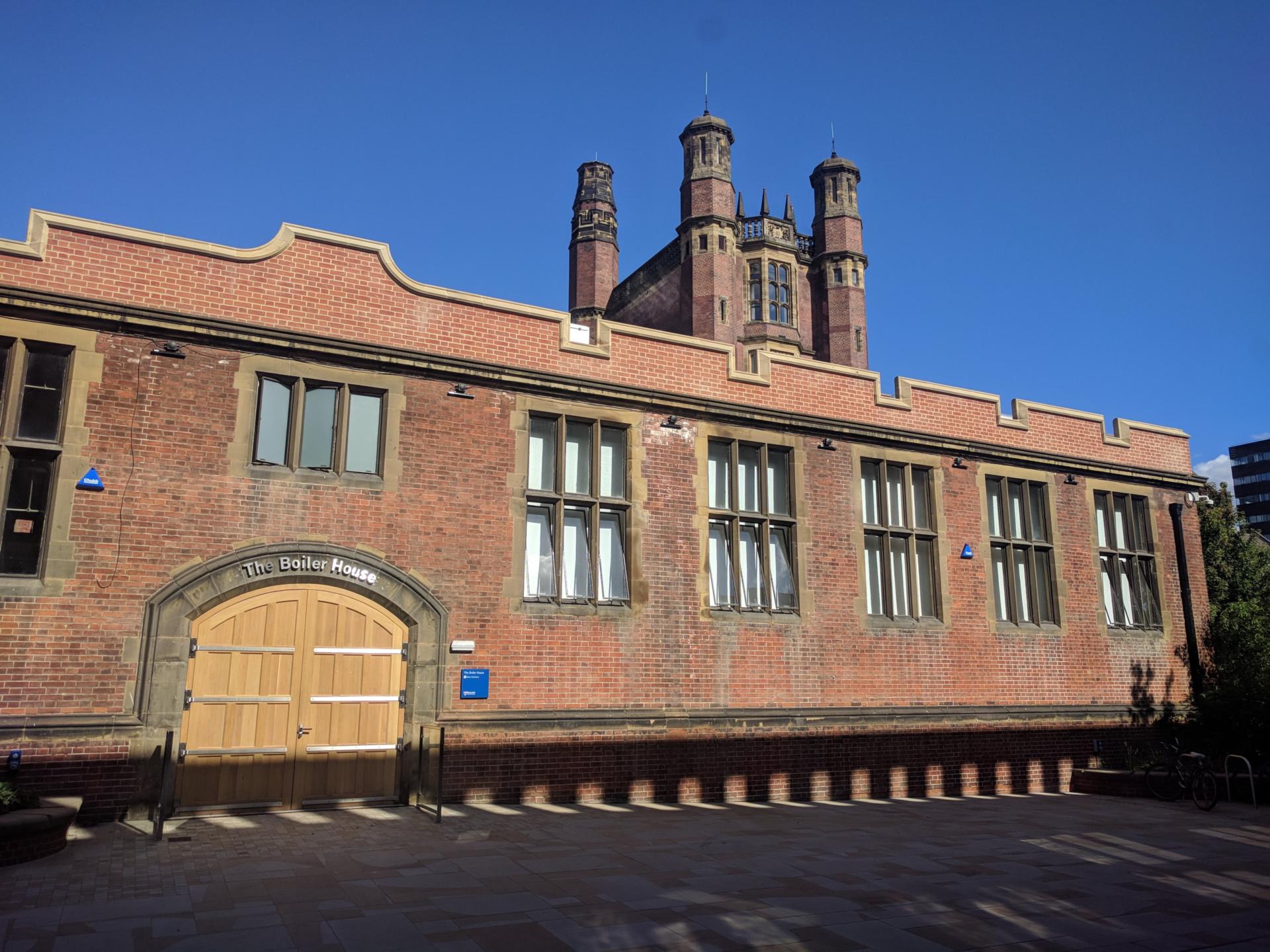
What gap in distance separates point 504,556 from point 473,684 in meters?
1.70

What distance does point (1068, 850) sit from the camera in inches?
382

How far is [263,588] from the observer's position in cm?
1108

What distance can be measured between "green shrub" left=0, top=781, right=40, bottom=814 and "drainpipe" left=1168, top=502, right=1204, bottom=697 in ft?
61.2

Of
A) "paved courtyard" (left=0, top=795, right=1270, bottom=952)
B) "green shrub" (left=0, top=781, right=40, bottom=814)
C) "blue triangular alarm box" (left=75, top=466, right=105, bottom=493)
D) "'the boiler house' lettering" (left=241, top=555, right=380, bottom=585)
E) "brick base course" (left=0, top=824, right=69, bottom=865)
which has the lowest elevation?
"paved courtyard" (left=0, top=795, right=1270, bottom=952)

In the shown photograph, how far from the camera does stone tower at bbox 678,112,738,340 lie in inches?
1478

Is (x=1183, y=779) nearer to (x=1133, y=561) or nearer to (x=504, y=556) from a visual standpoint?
(x=1133, y=561)

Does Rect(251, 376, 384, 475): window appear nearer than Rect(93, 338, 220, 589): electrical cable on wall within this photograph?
No

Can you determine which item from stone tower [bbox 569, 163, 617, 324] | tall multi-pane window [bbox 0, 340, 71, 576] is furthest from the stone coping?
stone tower [bbox 569, 163, 617, 324]

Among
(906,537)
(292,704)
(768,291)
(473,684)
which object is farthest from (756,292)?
(292,704)

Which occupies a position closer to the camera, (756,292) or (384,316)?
(384,316)

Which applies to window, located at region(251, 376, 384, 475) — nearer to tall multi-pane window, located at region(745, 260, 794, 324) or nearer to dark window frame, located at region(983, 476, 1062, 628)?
dark window frame, located at region(983, 476, 1062, 628)

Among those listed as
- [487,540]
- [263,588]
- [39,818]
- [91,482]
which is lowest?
[39,818]

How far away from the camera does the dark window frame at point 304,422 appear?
11.5 meters

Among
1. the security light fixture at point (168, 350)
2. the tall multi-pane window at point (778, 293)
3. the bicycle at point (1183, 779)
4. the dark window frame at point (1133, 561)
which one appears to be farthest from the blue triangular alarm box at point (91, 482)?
the tall multi-pane window at point (778, 293)
